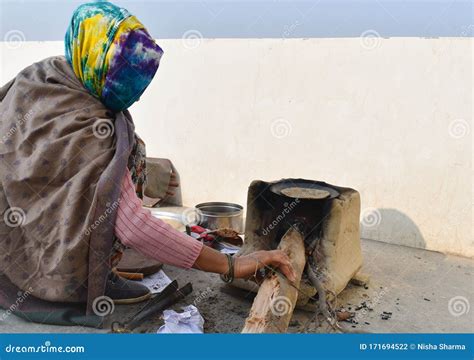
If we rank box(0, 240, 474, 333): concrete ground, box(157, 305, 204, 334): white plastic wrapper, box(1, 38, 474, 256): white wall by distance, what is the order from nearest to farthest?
box(157, 305, 204, 334): white plastic wrapper < box(0, 240, 474, 333): concrete ground < box(1, 38, 474, 256): white wall

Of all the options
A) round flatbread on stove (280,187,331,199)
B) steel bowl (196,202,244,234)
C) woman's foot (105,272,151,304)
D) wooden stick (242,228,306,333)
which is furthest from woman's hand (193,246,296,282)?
steel bowl (196,202,244,234)

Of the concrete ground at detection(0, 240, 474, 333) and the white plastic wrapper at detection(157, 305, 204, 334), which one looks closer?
the white plastic wrapper at detection(157, 305, 204, 334)

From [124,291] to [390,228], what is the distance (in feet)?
8.41

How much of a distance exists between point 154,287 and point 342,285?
123 centimetres

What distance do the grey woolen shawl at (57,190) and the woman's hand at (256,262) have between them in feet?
2.10

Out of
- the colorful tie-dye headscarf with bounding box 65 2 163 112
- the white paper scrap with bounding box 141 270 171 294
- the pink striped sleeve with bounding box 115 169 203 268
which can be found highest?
the colorful tie-dye headscarf with bounding box 65 2 163 112

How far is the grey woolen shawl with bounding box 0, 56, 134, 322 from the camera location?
224 centimetres

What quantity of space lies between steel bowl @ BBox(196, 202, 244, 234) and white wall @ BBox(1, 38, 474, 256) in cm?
51

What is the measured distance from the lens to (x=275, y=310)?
2.21 m

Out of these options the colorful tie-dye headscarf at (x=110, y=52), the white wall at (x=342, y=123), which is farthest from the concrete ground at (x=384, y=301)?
the colorful tie-dye headscarf at (x=110, y=52)

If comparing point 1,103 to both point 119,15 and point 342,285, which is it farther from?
point 342,285

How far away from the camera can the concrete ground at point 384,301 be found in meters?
2.66

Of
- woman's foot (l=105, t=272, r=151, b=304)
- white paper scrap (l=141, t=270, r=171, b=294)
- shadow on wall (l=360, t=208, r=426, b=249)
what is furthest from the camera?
shadow on wall (l=360, t=208, r=426, b=249)

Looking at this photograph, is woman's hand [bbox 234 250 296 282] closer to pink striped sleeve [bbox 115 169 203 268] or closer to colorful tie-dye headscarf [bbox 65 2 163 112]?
pink striped sleeve [bbox 115 169 203 268]
